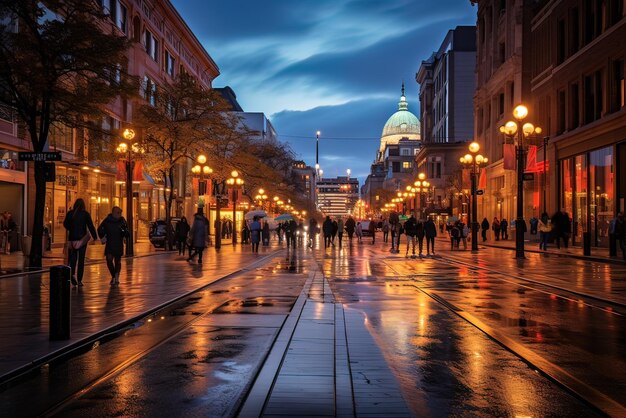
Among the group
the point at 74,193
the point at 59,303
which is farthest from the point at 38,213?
the point at 74,193

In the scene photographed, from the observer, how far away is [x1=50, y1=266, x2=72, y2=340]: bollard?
29.7 feet

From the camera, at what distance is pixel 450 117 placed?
109625 millimetres

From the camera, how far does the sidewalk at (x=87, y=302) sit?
342 inches

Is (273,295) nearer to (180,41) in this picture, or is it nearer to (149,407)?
(149,407)

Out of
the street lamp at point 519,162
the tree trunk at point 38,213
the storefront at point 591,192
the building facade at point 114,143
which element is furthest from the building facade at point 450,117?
the tree trunk at point 38,213

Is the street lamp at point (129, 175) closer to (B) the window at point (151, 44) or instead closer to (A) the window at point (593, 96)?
(B) the window at point (151, 44)

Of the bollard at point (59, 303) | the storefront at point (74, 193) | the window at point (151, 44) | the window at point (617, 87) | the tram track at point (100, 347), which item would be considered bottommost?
the tram track at point (100, 347)

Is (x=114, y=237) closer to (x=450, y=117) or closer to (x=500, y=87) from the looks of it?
(x=500, y=87)

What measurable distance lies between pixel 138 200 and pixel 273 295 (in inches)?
1694

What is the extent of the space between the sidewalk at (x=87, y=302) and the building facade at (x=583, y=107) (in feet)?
75.8

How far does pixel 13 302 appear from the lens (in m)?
13.4

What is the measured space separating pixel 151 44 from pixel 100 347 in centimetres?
5034

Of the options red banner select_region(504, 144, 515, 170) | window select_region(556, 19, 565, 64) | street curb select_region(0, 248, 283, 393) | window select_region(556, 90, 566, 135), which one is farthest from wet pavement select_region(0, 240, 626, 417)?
window select_region(556, 19, 565, 64)

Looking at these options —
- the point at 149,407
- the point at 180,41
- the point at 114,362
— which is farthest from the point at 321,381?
the point at 180,41
